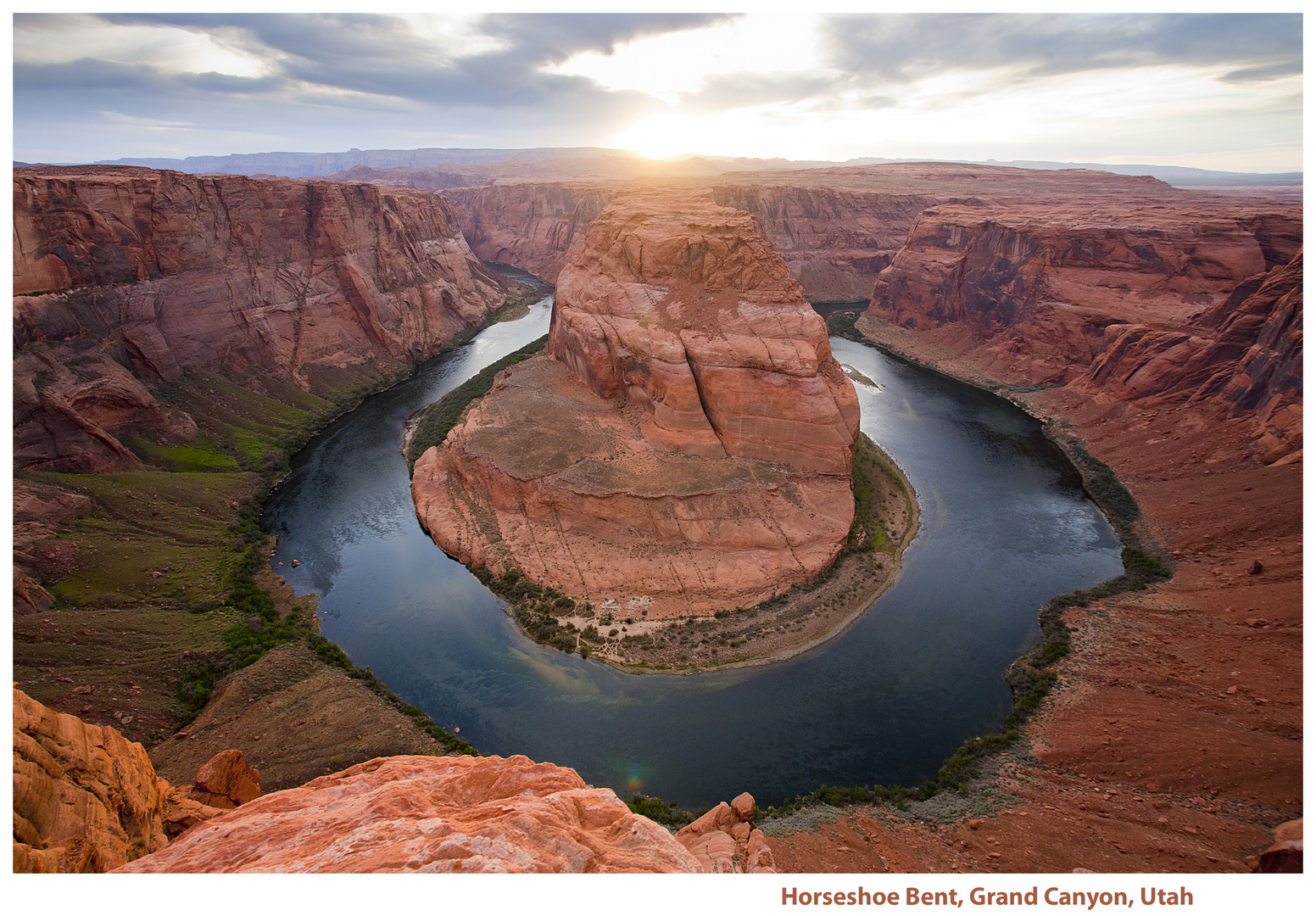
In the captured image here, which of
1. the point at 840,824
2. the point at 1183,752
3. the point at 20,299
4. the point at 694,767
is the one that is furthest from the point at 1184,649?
the point at 20,299

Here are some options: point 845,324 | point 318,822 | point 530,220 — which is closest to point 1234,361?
point 845,324

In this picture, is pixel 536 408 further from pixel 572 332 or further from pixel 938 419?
pixel 938 419

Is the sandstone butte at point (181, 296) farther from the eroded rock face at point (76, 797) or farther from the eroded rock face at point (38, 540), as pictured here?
the eroded rock face at point (76, 797)

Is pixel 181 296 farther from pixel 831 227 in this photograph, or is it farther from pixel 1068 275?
pixel 831 227

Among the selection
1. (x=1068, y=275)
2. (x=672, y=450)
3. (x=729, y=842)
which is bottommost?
(x=729, y=842)

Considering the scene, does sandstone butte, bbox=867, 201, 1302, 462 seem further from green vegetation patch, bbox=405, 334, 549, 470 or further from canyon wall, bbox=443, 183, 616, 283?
canyon wall, bbox=443, 183, 616, 283

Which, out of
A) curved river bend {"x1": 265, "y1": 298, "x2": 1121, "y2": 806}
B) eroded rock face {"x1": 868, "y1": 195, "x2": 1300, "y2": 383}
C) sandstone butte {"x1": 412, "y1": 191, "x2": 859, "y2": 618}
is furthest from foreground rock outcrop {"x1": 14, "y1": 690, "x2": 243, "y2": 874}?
eroded rock face {"x1": 868, "y1": 195, "x2": 1300, "y2": 383}
